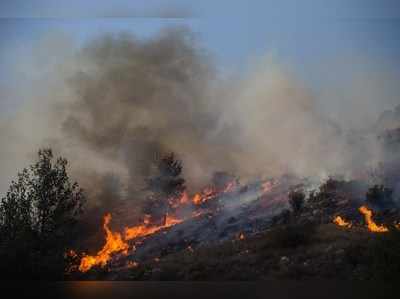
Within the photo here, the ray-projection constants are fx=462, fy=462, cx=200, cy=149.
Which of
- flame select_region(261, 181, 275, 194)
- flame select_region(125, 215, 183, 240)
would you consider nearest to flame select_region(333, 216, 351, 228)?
flame select_region(261, 181, 275, 194)

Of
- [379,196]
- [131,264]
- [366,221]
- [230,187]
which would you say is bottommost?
[131,264]

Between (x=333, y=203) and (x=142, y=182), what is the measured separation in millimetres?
36112

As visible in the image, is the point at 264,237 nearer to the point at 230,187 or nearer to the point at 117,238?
the point at 230,187

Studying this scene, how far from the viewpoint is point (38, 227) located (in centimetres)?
4444

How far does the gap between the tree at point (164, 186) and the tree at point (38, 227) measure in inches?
1428

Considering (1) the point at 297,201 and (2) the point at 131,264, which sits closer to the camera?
(2) the point at 131,264

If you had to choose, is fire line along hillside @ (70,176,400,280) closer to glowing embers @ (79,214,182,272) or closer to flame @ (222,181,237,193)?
glowing embers @ (79,214,182,272)

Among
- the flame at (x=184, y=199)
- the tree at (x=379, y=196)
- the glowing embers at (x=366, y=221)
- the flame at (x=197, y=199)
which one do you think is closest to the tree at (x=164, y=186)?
the flame at (x=184, y=199)

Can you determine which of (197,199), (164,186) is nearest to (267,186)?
(197,199)

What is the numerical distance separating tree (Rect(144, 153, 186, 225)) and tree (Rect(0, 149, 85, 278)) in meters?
36.3

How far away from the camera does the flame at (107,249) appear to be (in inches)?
2864

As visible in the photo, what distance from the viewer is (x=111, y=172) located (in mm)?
86875

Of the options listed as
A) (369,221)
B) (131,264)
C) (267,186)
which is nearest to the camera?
(369,221)

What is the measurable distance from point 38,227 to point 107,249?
3363 cm
